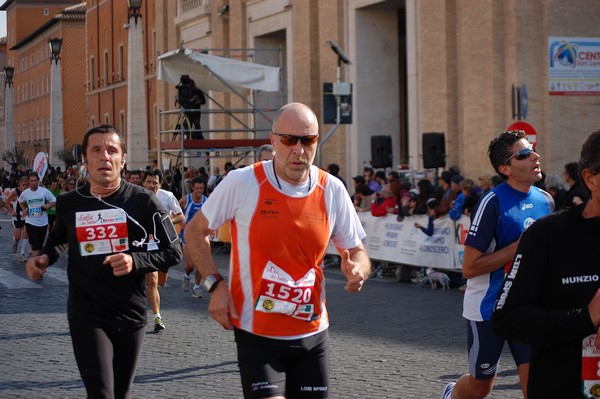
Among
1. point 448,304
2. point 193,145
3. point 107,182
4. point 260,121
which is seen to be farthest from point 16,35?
point 107,182

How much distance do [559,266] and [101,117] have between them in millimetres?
71030

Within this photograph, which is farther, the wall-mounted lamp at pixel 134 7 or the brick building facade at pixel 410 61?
the wall-mounted lamp at pixel 134 7

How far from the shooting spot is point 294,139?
5.19 meters

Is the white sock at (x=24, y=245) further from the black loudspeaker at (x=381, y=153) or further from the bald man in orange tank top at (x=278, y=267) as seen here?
the bald man in orange tank top at (x=278, y=267)

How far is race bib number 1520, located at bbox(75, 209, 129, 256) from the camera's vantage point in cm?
637

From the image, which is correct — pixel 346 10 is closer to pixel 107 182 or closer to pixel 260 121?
pixel 260 121

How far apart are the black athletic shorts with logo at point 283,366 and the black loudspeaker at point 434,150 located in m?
17.3

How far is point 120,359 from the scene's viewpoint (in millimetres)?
6172

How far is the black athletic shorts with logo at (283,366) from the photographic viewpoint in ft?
16.6

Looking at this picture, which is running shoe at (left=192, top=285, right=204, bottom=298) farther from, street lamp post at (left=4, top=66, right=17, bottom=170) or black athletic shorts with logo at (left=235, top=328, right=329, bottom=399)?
street lamp post at (left=4, top=66, right=17, bottom=170)

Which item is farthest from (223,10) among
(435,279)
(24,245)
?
(435,279)

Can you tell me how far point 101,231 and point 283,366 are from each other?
166 cm

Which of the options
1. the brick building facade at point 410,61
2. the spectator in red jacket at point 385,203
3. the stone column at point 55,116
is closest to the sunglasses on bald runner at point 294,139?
the spectator in red jacket at point 385,203

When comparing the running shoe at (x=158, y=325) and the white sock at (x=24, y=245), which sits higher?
the white sock at (x=24, y=245)
